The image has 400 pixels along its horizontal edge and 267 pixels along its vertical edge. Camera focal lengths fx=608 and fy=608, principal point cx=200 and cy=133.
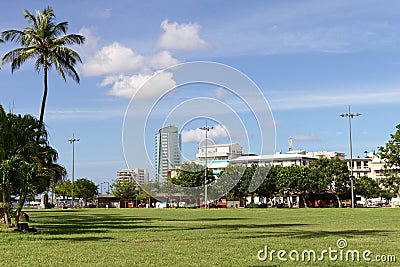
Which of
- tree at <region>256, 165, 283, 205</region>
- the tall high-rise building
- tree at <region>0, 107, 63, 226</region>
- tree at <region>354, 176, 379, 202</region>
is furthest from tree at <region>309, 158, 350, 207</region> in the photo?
tree at <region>0, 107, 63, 226</region>

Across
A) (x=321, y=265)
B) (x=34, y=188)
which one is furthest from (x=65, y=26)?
(x=321, y=265)

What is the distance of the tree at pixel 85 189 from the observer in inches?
5453

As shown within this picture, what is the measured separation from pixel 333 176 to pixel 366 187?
12832mm

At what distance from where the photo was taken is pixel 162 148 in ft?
145

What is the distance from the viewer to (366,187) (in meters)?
113

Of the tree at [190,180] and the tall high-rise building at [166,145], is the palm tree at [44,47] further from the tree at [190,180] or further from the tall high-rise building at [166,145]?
the tree at [190,180]

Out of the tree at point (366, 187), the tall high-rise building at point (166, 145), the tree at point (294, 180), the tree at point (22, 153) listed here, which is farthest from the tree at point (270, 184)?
the tree at point (22, 153)

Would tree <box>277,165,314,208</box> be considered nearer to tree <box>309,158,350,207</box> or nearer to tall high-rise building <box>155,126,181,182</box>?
tree <box>309,158,350,207</box>

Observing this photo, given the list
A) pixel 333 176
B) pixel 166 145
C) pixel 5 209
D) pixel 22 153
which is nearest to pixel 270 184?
pixel 333 176

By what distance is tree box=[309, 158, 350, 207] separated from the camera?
4020 inches

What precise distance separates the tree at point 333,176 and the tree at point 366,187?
679 centimetres

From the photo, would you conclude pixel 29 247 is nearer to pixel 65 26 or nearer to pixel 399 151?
pixel 65 26

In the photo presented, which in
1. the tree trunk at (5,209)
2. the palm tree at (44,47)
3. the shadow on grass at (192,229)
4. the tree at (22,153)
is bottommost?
the shadow on grass at (192,229)

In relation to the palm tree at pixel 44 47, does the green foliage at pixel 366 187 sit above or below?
below
